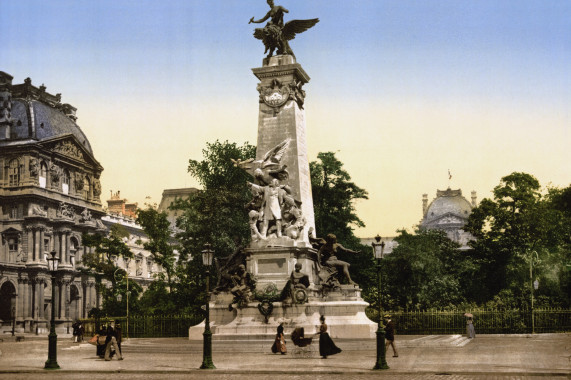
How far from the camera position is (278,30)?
3553 centimetres

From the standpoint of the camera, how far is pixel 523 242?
199ft

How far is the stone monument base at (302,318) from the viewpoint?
30.6m

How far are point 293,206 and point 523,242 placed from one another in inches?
1278

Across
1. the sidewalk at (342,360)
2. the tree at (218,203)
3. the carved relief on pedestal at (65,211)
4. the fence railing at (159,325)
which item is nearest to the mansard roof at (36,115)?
the carved relief on pedestal at (65,211)

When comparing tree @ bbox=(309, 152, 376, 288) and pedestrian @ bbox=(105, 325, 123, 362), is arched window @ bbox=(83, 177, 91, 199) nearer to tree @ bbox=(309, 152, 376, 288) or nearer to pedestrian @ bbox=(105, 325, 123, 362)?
tree @ bbox=(309, 152, 376, 288)

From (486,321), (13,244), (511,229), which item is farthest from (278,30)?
(13,244)

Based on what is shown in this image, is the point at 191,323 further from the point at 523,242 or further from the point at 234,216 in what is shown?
the point at 523,242

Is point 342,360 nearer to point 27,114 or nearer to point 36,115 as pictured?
point 27,114

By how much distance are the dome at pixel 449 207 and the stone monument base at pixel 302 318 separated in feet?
369

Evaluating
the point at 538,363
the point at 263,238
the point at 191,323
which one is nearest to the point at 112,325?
the point at 263,238

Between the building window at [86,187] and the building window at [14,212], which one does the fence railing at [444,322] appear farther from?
the building window at [86,187]

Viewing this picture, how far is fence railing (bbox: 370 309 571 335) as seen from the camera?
43.2 m

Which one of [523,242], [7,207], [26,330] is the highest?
[7,207]

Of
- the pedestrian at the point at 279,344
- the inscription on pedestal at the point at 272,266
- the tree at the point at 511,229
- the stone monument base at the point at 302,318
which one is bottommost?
the pedestrian at the point at 279,344
